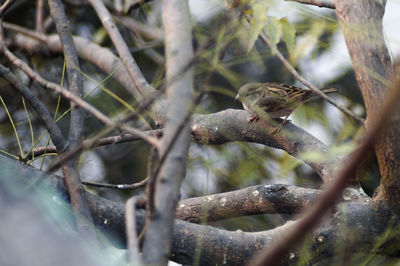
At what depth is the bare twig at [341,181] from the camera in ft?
1.07

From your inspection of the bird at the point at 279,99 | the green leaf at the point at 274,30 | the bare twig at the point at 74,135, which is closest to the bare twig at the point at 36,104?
the bare twig at the point at 74,135

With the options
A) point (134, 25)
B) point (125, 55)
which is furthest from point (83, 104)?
point (134, 25)

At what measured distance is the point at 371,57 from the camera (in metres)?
1.06

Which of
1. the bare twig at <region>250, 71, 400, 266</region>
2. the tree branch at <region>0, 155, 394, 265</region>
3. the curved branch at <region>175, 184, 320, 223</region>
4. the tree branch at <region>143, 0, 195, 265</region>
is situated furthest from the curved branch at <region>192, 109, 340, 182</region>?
the bare twig at <region>250, 71, 400, 266</region>

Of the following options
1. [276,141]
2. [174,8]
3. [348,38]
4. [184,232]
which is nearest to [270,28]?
[348,38]

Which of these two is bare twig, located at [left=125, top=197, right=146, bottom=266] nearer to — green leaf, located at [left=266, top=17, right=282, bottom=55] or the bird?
green leaf, located at [left=266, top=17, right=282, bottom=55]

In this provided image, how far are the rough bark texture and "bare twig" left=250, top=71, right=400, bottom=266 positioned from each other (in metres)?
0.69

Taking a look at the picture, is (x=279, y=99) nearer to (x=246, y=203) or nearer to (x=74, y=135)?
(x=246, y=203)

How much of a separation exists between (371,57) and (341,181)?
0.78 m

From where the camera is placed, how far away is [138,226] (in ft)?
4.09

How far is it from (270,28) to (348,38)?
0.63ft

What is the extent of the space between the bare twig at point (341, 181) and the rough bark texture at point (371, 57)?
690 mm

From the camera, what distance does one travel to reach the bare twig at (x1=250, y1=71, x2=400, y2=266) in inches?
12.8

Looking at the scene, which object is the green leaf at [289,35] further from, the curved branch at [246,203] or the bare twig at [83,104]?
the curved branch at [246,203]
